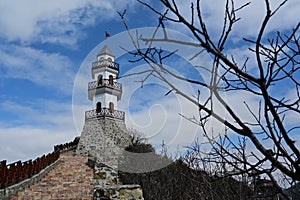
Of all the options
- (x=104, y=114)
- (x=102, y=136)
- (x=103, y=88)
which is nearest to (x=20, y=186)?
(x=102, y=136)

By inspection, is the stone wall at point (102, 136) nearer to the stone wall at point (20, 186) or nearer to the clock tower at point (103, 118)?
the clock tower at point (103, 118)

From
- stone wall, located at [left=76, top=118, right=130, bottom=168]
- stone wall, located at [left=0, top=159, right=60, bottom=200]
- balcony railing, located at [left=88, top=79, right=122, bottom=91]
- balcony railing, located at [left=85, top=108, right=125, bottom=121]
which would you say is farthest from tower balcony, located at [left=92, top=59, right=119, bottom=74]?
Answer: stone wall, located at [left=0, top=159, right=60, bottom=200]

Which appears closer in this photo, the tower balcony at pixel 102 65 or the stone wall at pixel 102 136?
the stone wall at pixel 102 136

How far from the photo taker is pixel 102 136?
2236 centimetres

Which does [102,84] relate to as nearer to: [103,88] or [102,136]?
[103,88]

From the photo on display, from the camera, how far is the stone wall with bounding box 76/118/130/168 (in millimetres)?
21781

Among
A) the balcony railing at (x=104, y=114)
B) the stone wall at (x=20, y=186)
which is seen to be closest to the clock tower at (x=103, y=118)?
the balcony railing at (x=104, y=114)

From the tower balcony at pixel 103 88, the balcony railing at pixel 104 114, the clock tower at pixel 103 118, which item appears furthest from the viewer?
the tower balcony at pixel 103 88

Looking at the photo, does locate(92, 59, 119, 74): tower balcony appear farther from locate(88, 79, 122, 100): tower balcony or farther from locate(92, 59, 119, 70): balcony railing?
locate(88, 79, 122, 100): tower balcony

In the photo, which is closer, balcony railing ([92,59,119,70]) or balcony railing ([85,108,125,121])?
balcony railing ([85,108,125,121])

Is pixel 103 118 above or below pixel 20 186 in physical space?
above

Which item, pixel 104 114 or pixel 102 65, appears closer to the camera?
pixel 104 114

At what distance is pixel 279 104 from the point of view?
891 mm

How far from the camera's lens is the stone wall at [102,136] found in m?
21.8
